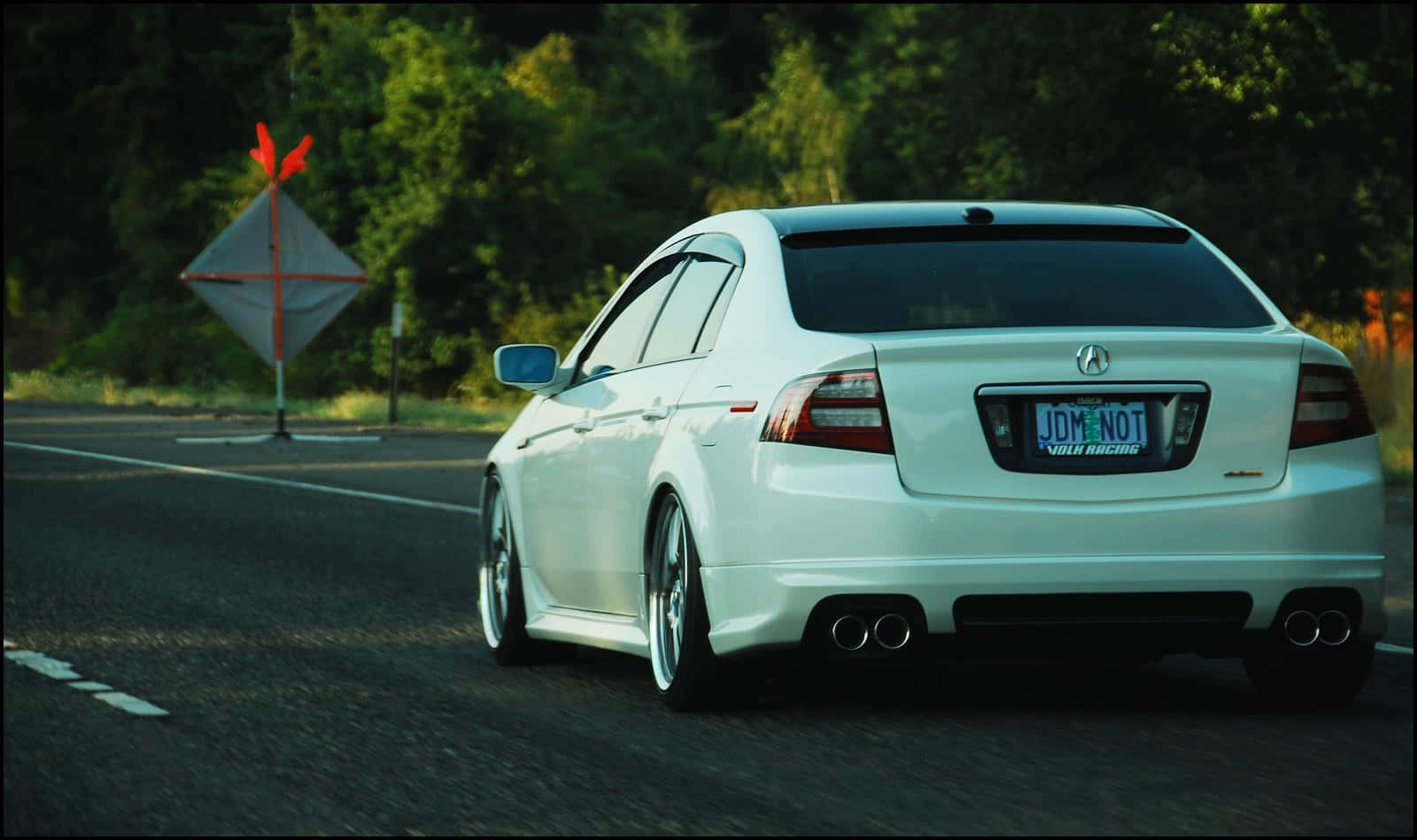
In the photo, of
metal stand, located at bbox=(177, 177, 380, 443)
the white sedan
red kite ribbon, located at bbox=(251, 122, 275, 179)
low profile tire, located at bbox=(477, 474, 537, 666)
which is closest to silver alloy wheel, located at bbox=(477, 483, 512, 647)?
low profile tire, located at bbox=(477, 474, 537, 666)

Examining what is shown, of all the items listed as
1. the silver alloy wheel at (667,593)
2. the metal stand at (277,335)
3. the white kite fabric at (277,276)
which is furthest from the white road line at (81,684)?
the white kite fabric at (277,276)

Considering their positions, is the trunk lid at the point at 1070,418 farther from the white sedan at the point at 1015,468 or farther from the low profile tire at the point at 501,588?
the low profile tire at the point at 501,588

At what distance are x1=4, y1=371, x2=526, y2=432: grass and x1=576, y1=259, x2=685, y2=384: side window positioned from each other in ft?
60.4

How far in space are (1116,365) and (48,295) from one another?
6190cm

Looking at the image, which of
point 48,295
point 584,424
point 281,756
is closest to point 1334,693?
point 584,424

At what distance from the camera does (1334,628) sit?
635 centimetres

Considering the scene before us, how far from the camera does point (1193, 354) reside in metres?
6.23

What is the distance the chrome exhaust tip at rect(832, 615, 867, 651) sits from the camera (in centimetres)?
625

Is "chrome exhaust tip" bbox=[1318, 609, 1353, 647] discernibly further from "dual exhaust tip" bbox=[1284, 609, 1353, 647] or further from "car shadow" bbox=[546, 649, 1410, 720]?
"car shadow" bbox=[546, 649, 1410, 720]

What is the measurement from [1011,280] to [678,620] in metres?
1.39

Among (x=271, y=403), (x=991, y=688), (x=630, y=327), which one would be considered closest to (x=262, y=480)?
(x=630, y=327)

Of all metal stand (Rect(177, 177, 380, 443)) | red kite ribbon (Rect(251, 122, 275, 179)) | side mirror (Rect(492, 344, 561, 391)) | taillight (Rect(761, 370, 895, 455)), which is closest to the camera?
taillight (Rect(761, 370, 895, 455))

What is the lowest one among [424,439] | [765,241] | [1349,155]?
[424,439]

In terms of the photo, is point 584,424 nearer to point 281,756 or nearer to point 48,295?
point 281,756
